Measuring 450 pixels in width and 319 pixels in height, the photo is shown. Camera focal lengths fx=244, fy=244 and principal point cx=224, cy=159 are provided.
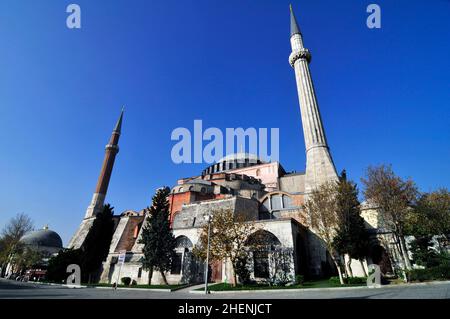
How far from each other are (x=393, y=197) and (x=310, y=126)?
13.4 meters

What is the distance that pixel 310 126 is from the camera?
3089 centimetres

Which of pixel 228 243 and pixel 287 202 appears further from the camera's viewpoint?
pixel 287 202

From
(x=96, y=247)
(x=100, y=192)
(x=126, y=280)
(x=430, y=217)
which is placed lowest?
(x=126, y=280)

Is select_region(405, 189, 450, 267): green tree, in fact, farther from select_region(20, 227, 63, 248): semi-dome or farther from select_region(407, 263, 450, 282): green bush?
select_region(20, 227, 63, 248): semi-dome

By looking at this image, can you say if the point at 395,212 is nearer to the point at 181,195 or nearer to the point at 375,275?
the point at 375,275

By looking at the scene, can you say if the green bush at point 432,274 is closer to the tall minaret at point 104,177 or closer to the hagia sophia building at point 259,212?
the hagia sophia building at point 259,212

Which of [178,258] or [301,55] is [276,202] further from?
[301,55]

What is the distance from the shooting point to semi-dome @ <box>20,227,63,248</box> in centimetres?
5112

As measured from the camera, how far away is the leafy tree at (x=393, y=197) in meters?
19.7

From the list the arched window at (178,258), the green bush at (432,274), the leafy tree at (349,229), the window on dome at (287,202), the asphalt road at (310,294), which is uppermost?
the window on dome at (287,202)

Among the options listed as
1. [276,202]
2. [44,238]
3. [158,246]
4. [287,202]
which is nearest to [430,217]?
[287,202]

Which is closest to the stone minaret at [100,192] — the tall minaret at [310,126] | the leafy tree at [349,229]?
the tall minaret at [310,126]

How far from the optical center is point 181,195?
33.9 meters
